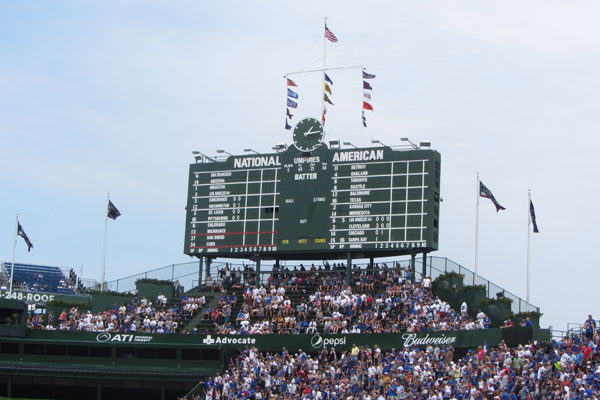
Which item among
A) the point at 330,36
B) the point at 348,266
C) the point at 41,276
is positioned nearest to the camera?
the point at 348,266

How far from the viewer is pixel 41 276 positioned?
267ft

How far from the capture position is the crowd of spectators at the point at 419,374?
120 ft

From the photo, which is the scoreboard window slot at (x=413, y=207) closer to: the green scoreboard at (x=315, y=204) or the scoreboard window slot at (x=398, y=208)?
the green scoreboard at (x=315, y=204)

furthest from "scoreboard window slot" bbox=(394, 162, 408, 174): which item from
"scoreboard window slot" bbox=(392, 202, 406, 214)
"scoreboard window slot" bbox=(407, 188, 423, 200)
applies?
"scoreboard window slot" bbox=(392, 202, 406, 214)

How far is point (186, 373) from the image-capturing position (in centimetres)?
4756

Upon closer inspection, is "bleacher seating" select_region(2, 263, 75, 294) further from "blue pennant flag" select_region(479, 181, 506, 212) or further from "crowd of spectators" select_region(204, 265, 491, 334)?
"blue pennant flag" select_region(479, 181, 506, 212)

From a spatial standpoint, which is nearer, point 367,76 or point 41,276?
point 367,76

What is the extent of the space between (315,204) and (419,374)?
1469 centimetres

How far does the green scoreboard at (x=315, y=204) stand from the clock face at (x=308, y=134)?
361 mm

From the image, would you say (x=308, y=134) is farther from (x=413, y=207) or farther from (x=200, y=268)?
(x=200, y=268)

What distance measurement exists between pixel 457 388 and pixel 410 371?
3.20 m

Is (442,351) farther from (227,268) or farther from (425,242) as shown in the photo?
(227,268)

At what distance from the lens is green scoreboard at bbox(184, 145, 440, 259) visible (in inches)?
2002

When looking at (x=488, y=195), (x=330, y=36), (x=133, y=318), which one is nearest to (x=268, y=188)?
(x=330, y=36)
